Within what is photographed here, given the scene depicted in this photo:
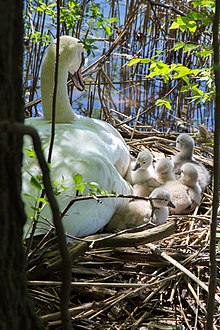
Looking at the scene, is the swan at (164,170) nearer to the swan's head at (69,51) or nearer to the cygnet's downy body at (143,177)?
the cygnet's downy body at (143,177)

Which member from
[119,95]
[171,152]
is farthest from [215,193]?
[119,95]

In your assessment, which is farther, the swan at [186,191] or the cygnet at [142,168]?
the cygnet at [142,168]

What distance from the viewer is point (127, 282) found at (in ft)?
8.05

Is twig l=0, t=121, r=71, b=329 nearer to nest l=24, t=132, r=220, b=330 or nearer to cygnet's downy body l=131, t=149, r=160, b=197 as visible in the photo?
nest l=24, t=132, r=220, b=330

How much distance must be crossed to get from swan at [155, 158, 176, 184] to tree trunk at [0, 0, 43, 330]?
A: 2.28m

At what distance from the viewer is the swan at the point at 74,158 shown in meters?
2.44

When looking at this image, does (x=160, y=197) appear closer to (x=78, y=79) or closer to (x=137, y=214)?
(x=137, y=214)

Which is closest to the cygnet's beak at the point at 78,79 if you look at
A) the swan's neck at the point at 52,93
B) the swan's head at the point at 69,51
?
the swan's head at the point at 69,51

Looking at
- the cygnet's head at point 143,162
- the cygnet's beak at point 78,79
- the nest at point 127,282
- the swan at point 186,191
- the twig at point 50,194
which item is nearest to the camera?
the twig at point 50,194

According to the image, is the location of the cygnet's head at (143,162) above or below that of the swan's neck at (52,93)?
below

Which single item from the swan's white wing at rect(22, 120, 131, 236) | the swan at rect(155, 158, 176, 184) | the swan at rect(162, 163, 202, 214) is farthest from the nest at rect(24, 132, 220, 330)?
the swan at rect(155, 158, 176, 184)

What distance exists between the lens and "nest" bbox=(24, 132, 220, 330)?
7.25ft

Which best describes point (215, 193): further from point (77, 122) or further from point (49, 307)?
point (77, 122)

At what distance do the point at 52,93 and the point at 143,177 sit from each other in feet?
2.36
